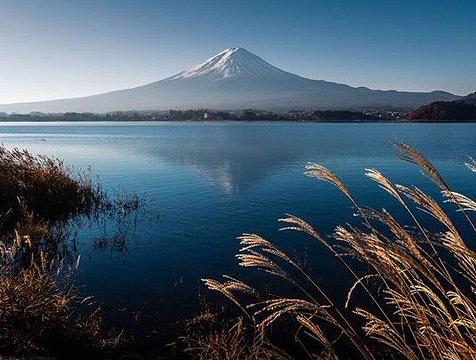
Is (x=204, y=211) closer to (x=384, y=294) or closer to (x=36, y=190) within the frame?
(x=36, y=190)

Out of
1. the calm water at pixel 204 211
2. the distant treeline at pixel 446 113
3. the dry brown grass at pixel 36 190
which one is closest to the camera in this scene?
the calm water at pixel 204 211

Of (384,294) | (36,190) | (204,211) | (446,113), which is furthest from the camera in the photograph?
(446,113)

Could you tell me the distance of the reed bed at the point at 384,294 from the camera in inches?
105

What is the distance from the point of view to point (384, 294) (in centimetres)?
1095

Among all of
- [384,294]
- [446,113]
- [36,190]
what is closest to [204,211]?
[36,190]

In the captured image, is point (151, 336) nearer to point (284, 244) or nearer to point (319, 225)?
point (284, 244)

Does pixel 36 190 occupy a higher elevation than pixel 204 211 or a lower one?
higher

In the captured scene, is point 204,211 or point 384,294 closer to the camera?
point 384,294

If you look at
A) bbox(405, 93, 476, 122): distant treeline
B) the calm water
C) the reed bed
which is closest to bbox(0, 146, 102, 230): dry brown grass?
the calm water

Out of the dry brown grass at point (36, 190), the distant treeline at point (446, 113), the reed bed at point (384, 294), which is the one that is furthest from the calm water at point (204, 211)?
the distant treeline at point (446, 113)

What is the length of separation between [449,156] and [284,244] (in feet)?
121

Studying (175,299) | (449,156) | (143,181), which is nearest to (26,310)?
(175,299)

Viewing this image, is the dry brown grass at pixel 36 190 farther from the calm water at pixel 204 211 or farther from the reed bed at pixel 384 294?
the reed bed at pixel 384 294

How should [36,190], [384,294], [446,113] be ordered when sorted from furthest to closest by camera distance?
[446,113], [36,190], [384,294]
